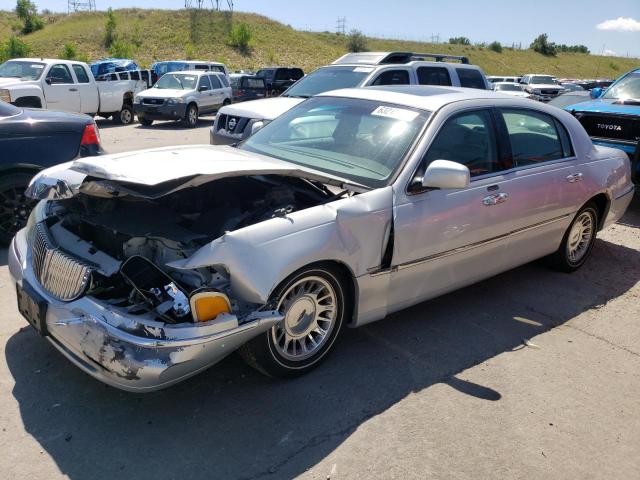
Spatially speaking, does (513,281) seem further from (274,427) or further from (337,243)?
(274,427)

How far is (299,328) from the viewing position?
138 inches

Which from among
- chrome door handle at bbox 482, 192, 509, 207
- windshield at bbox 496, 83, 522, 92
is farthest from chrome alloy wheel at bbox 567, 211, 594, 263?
windshield at bbox 496, 83, 522, 92

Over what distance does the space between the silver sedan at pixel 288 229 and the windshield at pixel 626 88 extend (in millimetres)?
5270

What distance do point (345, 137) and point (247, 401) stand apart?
83.2 inches

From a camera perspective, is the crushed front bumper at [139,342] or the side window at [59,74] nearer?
the crushed front bumper at [139,342]

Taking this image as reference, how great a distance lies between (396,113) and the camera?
421cm

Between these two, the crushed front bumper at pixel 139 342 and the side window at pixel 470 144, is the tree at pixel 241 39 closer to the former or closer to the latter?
the side window at pixel 470 144

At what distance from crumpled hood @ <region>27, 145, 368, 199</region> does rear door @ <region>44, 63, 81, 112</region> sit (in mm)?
12452

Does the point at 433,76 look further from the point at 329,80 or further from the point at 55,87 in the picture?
the point at 55,87

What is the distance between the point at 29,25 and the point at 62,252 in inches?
2573

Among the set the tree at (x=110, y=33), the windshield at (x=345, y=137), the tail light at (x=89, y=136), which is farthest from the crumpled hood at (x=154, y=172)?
the tree at (x=110, y=33)

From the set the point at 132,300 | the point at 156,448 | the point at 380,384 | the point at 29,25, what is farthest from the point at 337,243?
the point at 29,25

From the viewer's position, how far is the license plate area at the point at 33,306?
3133 mm

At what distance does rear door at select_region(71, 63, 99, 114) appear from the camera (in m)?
15.6
